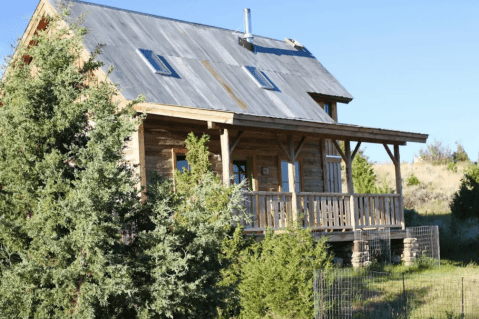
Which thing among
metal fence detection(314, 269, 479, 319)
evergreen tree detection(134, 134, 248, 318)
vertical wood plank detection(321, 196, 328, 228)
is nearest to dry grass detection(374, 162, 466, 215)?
vertical wood plank detection(321, 196, 328, 228)

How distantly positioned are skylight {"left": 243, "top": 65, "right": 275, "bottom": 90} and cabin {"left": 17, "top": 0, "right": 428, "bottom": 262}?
56 millimetres

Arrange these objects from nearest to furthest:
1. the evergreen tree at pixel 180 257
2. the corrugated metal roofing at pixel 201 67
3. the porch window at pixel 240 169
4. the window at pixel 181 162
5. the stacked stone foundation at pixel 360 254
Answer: the evergreen tree at pixel 180 257
the corrugated metal roofing at pixel 201 67
the window at pixel 181 162
the stacked stone foundation at pixel 360 254
the porch window at pixel 240 169

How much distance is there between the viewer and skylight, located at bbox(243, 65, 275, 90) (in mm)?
20562

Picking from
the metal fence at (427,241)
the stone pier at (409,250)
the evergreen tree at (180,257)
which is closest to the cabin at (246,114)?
the stone pier at (409,250)

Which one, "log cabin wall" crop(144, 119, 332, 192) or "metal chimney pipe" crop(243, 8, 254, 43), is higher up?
"metal chimney pipe" crop(243, 8, 254, 43)

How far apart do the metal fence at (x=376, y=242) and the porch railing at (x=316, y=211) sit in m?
0.23

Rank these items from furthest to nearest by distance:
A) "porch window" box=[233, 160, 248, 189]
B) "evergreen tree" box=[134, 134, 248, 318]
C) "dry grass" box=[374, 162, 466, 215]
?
"dry grass" box=[374, 162, 466, 215]
"porch window" box=[233, 160, 248, 189]
"evergreen tree" box=[134, 134, 248, 318]

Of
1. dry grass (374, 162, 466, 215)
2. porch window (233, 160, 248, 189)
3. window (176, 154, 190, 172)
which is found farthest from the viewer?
dry grass (374, 162, 466, 215)

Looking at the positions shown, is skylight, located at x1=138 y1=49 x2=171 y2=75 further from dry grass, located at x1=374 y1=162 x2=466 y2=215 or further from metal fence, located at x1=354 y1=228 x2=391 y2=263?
dry grass, located at x1=374 y1=162 x2=466 y2=215

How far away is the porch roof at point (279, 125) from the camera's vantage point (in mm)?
14984

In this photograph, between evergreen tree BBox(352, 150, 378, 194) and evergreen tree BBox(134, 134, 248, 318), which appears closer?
evergreen tree BBox(134, 134, 248, 318)

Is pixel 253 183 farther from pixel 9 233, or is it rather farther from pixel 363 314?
pixel 9 233

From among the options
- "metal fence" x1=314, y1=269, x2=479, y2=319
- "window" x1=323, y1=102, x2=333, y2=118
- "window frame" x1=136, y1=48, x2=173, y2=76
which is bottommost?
"metal fence" x1=314, y1=269, x2=479, y2=319

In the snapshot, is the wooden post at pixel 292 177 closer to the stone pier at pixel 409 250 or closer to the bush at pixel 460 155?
the stone pier at pixel 409 250
